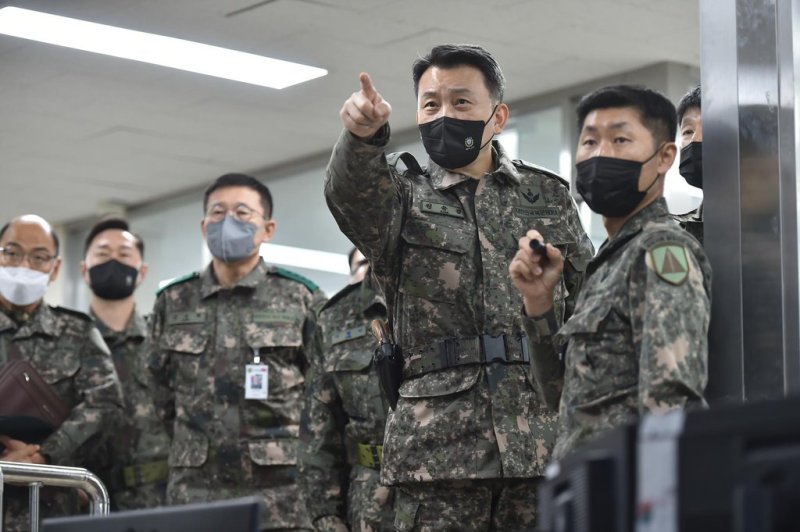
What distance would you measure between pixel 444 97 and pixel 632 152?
0.80 m

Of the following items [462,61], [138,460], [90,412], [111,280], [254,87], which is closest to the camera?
[462,61]

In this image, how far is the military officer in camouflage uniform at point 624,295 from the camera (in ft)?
8.30

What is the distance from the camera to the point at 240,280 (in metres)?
5.39

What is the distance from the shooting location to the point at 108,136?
9.16 meters

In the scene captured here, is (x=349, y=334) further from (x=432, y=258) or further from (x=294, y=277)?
(x=432, y=258)

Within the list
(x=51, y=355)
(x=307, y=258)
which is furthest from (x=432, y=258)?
(x=307, y=258)

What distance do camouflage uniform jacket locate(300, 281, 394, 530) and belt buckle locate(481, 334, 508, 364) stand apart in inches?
53.7

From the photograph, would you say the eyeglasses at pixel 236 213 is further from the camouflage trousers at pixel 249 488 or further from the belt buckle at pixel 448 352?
the belt buckle at pixel 448 352

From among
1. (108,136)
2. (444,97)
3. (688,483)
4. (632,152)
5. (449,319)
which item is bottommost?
(688,483)

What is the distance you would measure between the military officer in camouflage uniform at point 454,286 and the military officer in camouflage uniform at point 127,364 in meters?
2.19

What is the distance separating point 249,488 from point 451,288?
6.29 ft

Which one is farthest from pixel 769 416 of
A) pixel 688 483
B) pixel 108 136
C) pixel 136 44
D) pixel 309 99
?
pixel 108 136

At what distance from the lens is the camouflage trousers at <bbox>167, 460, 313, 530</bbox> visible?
5.06m

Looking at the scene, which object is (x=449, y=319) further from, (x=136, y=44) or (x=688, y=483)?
(x=136, y=44)
